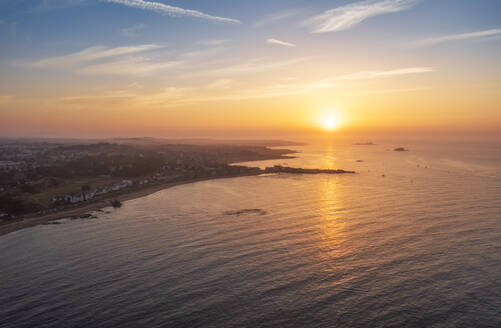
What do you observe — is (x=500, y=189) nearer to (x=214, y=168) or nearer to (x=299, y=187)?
(x=299, y=187)

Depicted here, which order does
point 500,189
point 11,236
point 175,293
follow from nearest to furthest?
point 175,293
point 11,236
point 500,189

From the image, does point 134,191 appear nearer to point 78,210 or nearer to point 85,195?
point 85,195

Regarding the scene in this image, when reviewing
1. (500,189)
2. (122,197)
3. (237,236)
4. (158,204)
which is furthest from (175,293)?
(500,189)

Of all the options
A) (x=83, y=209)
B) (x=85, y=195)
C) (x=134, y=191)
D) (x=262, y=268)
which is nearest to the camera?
(x=262, y=268)

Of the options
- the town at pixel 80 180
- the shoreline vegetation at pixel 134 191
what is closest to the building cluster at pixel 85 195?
the town at pixel 80 180

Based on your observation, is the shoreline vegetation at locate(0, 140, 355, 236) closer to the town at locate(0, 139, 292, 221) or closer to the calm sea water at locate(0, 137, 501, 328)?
the town at locate(0, 139, 292, 221)

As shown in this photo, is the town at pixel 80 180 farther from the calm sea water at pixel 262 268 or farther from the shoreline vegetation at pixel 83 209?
the calm sea water at pixel 262 268

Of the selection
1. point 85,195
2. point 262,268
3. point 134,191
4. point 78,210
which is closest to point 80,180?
point 134,191

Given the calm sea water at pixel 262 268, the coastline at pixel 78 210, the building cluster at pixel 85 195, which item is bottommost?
the calm sea water at pixel 262 268
